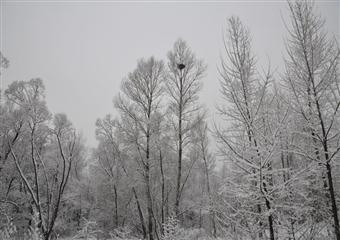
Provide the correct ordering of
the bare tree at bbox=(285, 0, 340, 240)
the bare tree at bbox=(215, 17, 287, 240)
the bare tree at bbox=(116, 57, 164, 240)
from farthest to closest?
the bare tree at bbox=(116, 57, 164, 240) < the bare tree at bbox=(285, 0, 340, 240) < the bare tree at bbox=(215, 17, 287, 240)

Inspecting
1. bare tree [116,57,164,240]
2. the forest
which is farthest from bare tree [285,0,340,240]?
bare tree [116,57,164,240]

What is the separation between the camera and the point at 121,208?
16906 mm

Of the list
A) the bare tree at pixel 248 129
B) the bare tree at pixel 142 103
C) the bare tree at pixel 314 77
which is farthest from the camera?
the bare tree at pixel 142 103

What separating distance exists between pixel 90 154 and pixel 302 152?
70.9 feet

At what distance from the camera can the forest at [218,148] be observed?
3473 millimetres

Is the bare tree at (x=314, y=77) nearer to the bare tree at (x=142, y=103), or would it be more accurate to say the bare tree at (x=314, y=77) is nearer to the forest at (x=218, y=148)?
the forest at (x=218, y=148)

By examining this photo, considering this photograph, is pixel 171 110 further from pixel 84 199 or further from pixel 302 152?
pixel 84 199

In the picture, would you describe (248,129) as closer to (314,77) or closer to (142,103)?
(314,77)

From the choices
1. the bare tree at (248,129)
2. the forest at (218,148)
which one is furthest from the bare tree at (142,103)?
the bare tree at (248,129)

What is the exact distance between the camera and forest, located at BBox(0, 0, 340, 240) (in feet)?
11.4

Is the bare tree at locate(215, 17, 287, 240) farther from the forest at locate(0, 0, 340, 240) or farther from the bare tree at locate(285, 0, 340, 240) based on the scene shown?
the bare tree at locate(285, 0, 340, 240)

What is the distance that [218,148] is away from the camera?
11.5ft

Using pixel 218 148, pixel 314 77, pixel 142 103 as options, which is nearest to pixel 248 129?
pixel 218 148

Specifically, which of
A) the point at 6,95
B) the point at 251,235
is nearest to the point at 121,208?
the point at 6,95
